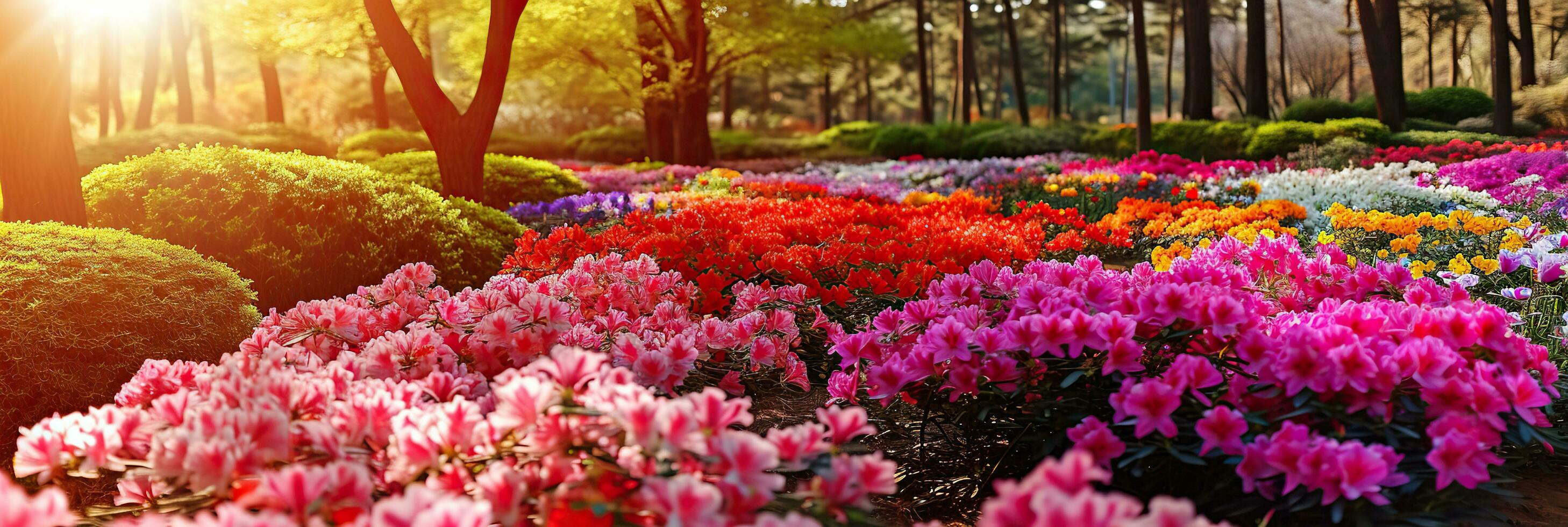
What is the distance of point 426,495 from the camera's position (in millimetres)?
1417

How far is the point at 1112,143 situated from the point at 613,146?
14.0 metres

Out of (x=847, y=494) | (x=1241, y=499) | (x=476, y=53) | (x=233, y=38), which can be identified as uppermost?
(x=233, y=38)

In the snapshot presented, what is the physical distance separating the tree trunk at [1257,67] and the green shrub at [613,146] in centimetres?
1520

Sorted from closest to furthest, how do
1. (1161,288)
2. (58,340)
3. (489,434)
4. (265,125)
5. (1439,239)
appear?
(489,434), (1161,288), (58,340), (1439,239), (265,125)

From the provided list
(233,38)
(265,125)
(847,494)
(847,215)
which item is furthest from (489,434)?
(233,38)

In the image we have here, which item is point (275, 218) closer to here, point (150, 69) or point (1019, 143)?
point (1019, 143)

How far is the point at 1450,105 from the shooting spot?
2230 centimetres

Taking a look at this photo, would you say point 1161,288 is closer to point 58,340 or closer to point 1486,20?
point 58,340

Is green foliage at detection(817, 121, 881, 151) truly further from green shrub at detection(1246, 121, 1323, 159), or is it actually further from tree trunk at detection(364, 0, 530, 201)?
tree trunk at detection(364, 0, 530, 201)

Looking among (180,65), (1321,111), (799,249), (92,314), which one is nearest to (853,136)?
(1321,111)

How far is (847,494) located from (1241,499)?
126cm

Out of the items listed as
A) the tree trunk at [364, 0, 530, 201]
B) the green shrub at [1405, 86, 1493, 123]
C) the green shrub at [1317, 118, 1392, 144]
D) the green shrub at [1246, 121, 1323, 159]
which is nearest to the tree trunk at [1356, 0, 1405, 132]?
the green shrub at [1317, 118, 1392, 144]

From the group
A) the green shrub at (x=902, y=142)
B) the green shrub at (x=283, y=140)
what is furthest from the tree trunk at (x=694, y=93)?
the green shrub at (x=283, y=140)

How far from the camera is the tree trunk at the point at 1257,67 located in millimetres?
18688
